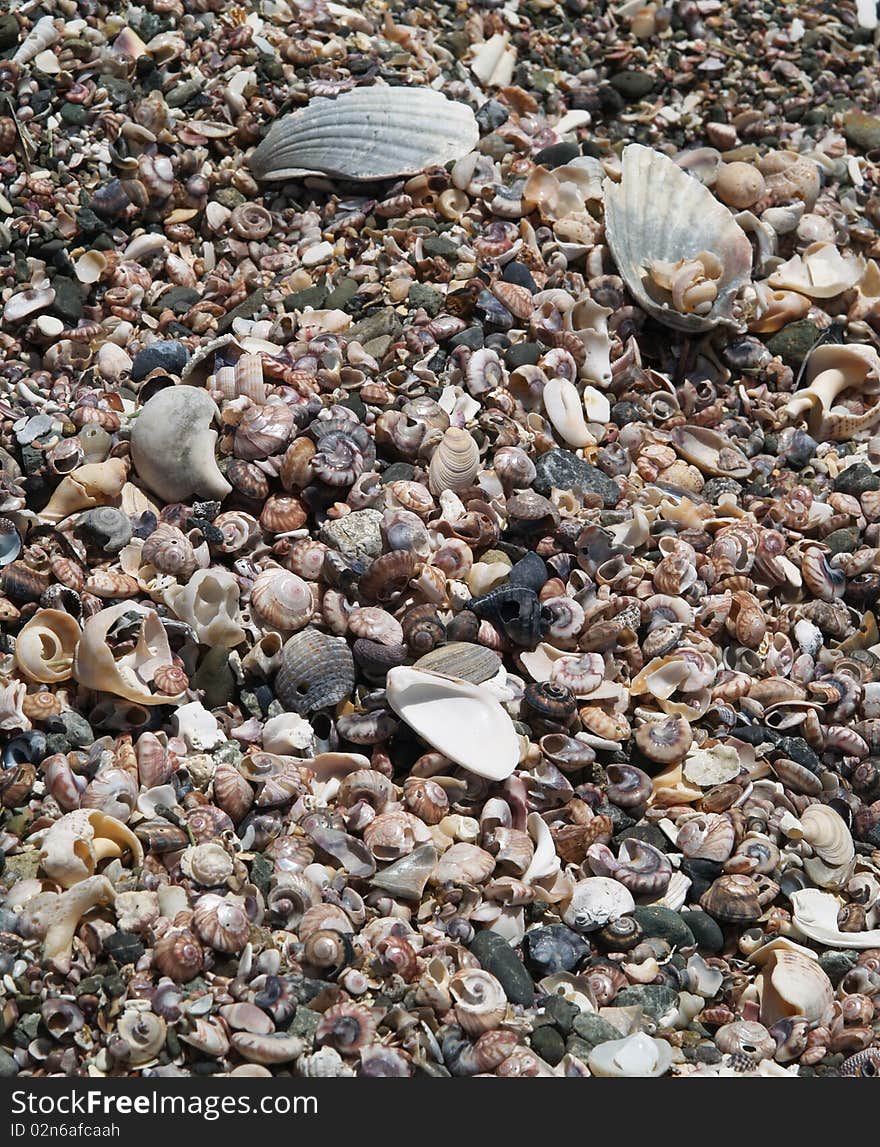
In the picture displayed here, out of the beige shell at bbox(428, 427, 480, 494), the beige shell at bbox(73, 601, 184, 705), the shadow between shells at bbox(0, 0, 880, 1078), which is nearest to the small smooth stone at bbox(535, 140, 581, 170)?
the shadow between shells at bbox(0, 0, 880, 1078)

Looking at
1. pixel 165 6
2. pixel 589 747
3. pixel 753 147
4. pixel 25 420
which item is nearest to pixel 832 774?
pixel 589 747

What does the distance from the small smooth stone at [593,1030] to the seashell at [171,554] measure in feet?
5.56

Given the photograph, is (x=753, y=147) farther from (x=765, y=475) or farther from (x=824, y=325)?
(x=765, y=475)

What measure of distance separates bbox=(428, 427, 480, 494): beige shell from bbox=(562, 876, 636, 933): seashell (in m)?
1.34

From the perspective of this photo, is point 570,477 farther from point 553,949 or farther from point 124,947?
point 124,947

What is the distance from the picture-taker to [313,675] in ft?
11.5

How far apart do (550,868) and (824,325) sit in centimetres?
277

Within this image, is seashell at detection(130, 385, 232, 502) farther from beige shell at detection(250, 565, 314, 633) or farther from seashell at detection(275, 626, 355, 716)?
seashell at detection(275, 626, 355, 716)

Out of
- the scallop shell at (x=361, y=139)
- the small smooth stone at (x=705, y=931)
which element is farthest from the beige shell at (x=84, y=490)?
the small smooth stone at (x=705, y=931)

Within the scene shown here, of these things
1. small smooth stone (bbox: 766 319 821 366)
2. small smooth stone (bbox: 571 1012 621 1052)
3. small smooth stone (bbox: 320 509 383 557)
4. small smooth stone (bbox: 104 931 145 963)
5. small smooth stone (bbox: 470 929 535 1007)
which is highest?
small smooth stone (bbox: 320 509 383 557)

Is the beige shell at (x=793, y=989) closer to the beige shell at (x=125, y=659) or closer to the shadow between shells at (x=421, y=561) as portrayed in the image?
the shadow between shells at (x=421, y=561)

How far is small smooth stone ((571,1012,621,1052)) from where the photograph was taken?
2.98m

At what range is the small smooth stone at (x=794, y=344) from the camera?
4.86 metres

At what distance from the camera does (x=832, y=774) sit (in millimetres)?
3736
